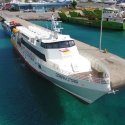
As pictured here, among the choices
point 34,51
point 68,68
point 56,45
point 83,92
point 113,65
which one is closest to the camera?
point 83,92

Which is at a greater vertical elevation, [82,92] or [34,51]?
[34,51]

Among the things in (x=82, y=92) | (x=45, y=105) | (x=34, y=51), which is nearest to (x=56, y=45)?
(x=34, y=51)

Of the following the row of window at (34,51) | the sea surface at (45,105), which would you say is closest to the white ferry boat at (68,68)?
the row of window at (34,51)

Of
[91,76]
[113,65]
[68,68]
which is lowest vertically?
[113,65]

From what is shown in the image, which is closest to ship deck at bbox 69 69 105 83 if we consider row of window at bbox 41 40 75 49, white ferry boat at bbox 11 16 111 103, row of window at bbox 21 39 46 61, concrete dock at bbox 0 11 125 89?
white ferry boat at bbox 11 16 111 103

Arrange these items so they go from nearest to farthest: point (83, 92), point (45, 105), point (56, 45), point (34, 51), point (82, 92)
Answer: point (83, 92), point (82, 92), point (45, 105), point (56, 45), point (34, 51)

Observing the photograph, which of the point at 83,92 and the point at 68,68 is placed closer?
the point at 83,92

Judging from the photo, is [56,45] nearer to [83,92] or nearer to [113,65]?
[83,92]

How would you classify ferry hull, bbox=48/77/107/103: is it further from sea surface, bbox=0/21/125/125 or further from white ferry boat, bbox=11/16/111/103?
sea surface, bbox=0/21/125/125

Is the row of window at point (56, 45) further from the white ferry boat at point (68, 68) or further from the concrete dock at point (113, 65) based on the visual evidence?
the concrete dock at point (113, 65)
